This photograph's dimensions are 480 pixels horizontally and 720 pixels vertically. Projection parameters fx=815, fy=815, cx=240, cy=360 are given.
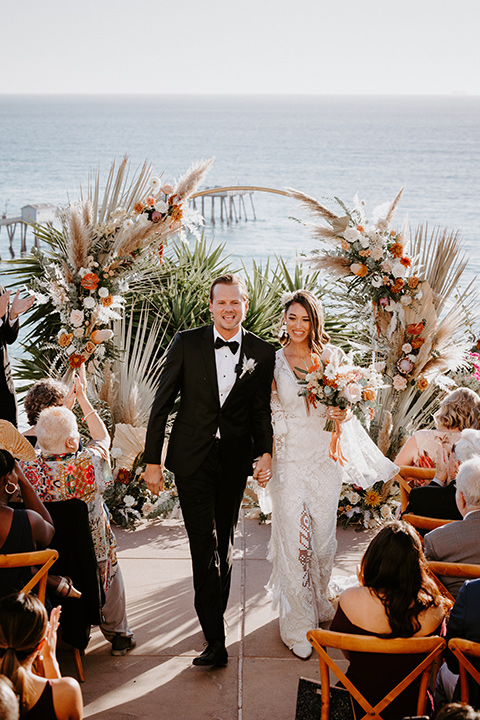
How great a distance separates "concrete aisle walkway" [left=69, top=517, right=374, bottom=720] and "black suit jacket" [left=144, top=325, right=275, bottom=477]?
898 millimetres

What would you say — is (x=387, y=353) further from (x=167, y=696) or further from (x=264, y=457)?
(x=167, y=696)

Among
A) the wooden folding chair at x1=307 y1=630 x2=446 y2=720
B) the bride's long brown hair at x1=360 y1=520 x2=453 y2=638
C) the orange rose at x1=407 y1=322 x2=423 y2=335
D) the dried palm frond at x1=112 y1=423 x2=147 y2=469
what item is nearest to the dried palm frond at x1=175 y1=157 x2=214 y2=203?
the dried palm frond at x1=112 y1=423 x2=147 y2=469

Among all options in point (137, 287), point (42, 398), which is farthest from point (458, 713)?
point (137, 287)

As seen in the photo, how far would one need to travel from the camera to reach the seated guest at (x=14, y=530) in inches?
128

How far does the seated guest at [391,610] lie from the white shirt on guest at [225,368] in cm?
142

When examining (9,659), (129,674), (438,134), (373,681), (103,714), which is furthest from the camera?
(438,134)

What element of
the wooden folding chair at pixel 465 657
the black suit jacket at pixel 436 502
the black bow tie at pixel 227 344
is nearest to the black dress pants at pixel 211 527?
the black bow tie at pixel 227 344

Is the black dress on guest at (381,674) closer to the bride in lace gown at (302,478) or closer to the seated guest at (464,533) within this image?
the seated guest at (464,533)

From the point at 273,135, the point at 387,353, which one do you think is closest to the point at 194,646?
the point at 387,353

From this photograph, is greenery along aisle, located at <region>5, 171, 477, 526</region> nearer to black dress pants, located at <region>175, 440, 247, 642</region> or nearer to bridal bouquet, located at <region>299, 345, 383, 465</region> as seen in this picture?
bridal bouquet, located at <region>299, 345, 383, 465</region>

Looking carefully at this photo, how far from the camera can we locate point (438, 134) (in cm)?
11194

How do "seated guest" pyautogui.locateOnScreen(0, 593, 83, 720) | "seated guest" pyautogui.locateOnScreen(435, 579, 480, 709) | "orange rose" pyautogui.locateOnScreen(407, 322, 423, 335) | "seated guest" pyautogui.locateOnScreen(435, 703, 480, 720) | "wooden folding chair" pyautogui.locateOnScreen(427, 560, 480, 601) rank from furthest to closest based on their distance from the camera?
1. "orange rose" pyautogui.locateOnScreen(407, 322, 423, 335)
2. "wooden folding chair" pyautogui.locateOnScreen(427, 560, 480, 601)
3. "seated guest" pyautogui.locateOnScreen(435, 579, 480, 709)
4. "seated guest" pyautogui.locateOnScreen(0, 593, 83, 720)
5. "seated guest" pyautogui.locateOnScreen(435, 703, 480, 720)

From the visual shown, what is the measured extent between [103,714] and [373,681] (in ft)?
4.36

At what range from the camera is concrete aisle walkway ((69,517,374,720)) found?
3.55 metres
